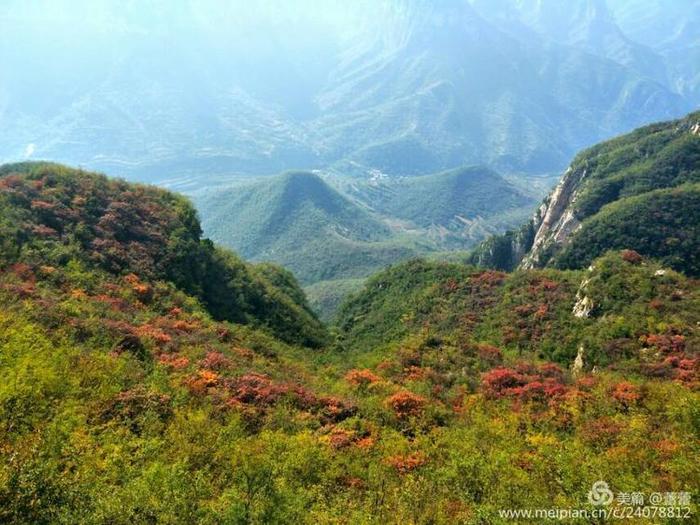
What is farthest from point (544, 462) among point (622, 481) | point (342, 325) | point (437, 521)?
point (342, 325)

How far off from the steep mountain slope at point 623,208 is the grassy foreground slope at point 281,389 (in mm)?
31774

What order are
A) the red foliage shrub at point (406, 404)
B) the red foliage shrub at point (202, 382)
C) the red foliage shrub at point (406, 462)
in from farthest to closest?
the red foliage shrub at point (406, 404) < the red foliage shrub at point (202, 382) < the red foliage shrub at point (406, 462)

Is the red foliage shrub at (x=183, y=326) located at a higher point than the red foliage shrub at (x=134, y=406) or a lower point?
higher

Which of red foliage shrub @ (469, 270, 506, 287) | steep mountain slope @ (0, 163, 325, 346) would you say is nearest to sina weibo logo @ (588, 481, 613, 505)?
steep mountain slope @ (0, 163, 325, 346)

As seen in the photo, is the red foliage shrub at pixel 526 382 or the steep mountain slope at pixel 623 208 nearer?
the red foliage shrub at pixel 526 382

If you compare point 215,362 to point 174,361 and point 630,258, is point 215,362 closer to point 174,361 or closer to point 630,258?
point 174,361

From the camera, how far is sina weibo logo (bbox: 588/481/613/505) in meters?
21.0

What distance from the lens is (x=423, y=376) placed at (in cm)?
5088

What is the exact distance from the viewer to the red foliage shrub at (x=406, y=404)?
37.6 m

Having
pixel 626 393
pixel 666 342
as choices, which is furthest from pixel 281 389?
pixel 666 342

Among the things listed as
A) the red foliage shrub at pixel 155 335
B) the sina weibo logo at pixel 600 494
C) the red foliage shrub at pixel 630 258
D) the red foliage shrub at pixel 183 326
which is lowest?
the sina weibo logo at pixel 600 494

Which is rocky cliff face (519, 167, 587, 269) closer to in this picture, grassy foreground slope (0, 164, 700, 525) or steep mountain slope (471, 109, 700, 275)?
steep mountain slope (471, 109, 700, 275)

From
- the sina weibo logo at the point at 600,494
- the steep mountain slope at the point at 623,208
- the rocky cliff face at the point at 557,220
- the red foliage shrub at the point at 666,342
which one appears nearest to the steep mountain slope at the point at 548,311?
the red foliage shrub at the point at 666,342

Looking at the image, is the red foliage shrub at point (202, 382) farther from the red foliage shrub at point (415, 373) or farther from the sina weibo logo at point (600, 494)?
the sina weibo logo at point (600, 494)
